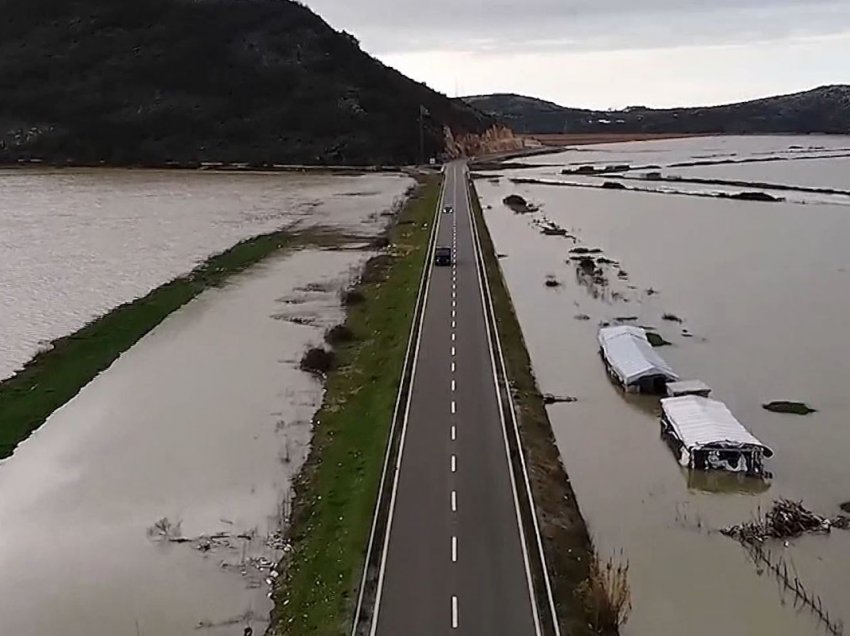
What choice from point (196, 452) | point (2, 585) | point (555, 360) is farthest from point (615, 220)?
point (2, 585)

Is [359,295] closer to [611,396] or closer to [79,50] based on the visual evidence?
[611,396]

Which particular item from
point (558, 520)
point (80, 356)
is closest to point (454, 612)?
point (558, 520)

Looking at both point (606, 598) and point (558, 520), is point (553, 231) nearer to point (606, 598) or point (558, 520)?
point (558, 520)

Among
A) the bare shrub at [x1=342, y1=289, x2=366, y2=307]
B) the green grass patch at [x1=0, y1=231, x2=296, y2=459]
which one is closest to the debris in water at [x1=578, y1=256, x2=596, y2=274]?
the bare shrub at [x1=342, y1=289, x2=366, y2=307]

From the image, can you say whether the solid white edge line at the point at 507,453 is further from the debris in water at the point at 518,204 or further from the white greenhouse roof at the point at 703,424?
the debris in water at the point at 518,204

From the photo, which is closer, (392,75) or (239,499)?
(239,499)
